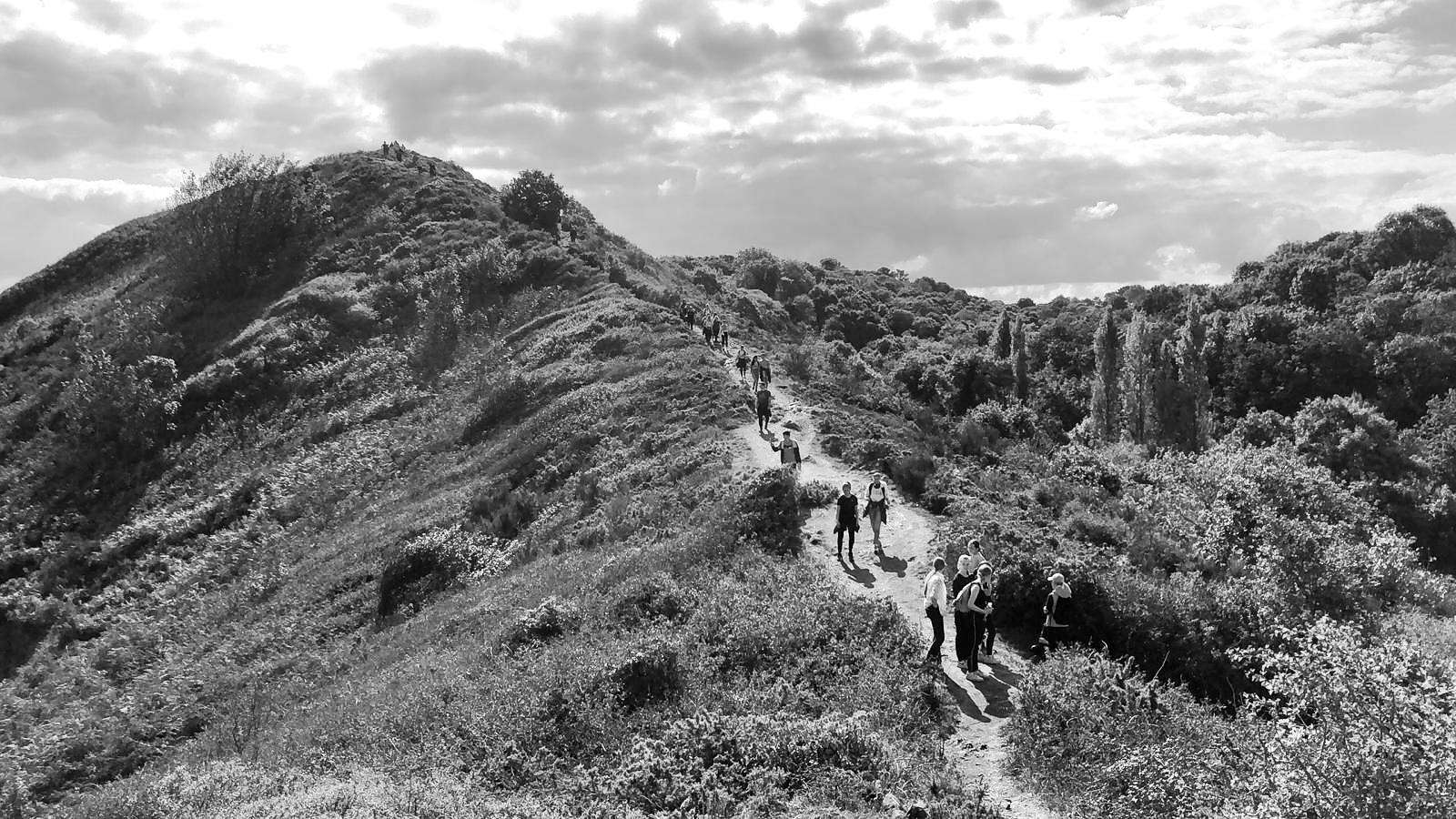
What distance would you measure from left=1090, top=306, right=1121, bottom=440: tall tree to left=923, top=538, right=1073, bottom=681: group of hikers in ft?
121

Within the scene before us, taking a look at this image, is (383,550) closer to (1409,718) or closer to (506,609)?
(506,609)

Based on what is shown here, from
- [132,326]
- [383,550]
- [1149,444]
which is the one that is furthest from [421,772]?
[132,326]

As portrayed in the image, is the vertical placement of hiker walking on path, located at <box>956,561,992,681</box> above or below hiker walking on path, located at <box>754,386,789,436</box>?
below

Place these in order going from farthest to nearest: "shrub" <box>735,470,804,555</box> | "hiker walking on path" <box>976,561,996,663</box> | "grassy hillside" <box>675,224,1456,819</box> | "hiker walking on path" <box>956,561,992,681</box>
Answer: "shrub" <box>735,470,804,555</box>, "hiker walking on path" <box>976,561,996,663</box>, "hiker walking on path" <box>956,561,992,681</box>, "grassy hillside" <box>675,224,1456,819</box>

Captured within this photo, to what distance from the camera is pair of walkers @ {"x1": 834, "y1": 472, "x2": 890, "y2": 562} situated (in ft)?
62.9

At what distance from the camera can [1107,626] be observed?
1550 centimetres

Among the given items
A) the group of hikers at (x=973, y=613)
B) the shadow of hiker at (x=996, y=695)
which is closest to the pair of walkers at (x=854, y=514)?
the group of hikers at (x=973, y=613)

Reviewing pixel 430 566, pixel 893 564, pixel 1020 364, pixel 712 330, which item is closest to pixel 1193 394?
pixel 1020 364

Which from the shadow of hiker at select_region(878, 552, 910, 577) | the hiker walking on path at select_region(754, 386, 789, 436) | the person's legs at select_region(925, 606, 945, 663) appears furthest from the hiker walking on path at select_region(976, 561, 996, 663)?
the hiker walking on path at select_region(754, 386, 789, 436)

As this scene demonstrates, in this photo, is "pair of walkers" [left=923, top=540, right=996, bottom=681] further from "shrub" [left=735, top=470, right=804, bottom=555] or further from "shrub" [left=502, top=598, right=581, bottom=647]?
"shrub" [left=502, top=598, right=581, bottom=647]

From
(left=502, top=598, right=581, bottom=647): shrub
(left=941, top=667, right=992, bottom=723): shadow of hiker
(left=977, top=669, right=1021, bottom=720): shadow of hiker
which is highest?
(left=502, top=598, right=581, bottom=647): shrub

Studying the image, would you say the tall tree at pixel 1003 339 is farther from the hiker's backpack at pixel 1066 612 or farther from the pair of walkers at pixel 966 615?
the pair of walkers at pixel 966 615

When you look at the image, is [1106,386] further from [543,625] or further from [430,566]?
[543,625]

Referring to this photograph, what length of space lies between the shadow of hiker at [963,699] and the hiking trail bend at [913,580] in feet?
0.04
